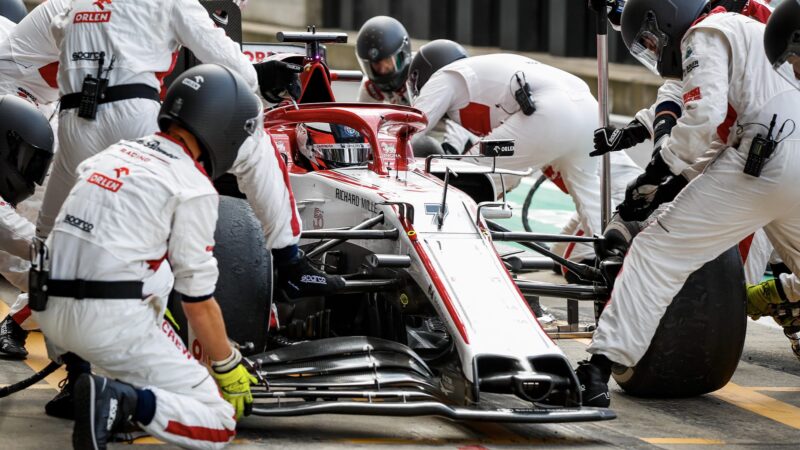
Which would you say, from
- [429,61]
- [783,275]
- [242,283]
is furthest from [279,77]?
[429,61]

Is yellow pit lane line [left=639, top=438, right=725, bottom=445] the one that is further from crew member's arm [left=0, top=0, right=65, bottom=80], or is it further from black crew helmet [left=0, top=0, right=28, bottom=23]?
black crew helmet [left=0, top=0, right=28, bottom=23]

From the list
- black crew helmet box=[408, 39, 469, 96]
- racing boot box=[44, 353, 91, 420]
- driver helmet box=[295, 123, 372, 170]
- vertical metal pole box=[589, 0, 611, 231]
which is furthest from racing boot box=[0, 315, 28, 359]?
black crew helmet box=[408, 39, 469, 96]

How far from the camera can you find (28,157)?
6777 mm

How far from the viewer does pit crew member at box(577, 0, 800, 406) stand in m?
6.53

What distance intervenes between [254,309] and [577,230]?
5094 mm

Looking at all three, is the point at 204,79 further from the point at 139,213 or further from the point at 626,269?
the point at 626,269

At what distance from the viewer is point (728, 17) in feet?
21.7

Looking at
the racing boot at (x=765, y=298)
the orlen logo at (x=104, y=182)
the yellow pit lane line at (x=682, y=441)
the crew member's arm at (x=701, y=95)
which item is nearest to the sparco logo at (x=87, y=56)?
the orlen logo at (x=104, y=182)

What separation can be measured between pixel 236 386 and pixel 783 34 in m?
3.01

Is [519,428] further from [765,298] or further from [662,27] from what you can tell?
[765,298]

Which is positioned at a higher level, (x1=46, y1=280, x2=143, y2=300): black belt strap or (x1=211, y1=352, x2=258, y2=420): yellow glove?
(x1=46, y1=280, x2=143, y2=300): black belt strap

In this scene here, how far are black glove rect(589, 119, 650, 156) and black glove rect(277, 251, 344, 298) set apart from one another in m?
1.95

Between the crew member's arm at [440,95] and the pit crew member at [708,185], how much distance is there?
3.37 metres

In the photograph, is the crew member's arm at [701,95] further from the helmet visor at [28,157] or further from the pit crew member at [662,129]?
the helmet visor at [28,157]
